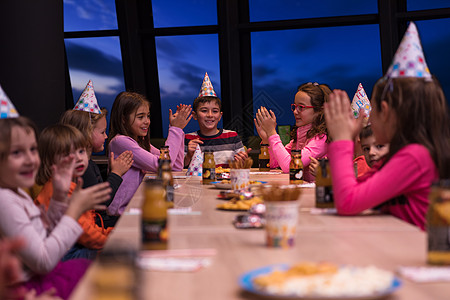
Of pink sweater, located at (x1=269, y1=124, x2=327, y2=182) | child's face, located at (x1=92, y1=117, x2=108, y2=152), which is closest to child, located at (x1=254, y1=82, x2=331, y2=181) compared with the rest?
pink sweater, located at (x1=269, y1=124, x2=327, y2=182)

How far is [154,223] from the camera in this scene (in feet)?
3.81

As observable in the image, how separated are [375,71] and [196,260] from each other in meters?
6.16

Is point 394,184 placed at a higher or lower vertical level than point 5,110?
lower

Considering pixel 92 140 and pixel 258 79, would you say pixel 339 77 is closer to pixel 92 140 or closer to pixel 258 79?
pixel 258 79

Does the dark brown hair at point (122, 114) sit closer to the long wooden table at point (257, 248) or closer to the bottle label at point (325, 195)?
the long wooden table at point (257, 248)

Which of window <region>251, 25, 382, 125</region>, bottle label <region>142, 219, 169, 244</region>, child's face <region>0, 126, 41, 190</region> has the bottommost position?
bottle label <region>142, 219, 169, 244</region>

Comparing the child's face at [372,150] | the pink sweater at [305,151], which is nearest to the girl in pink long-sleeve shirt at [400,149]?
the child's face at [372,150]

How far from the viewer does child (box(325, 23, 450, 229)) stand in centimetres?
157

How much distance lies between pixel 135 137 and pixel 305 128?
123 cm

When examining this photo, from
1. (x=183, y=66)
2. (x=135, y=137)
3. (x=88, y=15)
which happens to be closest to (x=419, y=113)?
(x=135, y=137)

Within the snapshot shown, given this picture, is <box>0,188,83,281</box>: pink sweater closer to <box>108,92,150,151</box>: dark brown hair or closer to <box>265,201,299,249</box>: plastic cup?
<box>265,201,299,249</box>: plastic cup

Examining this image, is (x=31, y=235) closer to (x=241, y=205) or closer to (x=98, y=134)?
(x=241, y=205)

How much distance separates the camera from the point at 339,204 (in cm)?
162

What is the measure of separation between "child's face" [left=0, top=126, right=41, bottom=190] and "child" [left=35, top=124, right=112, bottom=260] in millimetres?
600
